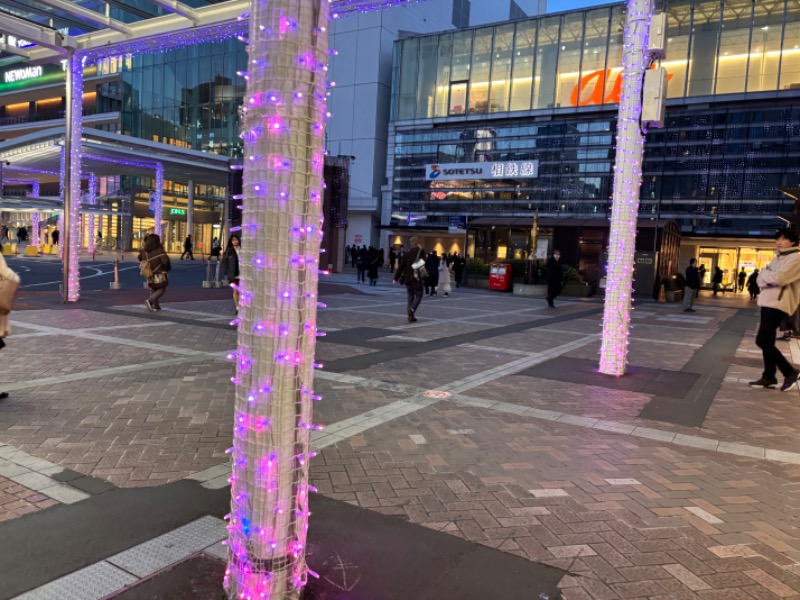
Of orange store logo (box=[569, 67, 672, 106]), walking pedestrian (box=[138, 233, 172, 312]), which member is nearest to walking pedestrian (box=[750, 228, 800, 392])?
walking pedestrian (box=[138, 233, 172, 312])

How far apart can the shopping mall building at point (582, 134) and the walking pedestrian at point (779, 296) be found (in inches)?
773

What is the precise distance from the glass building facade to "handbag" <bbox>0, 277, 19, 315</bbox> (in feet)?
129

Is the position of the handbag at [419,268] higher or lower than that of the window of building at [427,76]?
lower

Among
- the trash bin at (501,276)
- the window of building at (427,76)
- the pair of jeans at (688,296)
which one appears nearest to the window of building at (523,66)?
the window of building at (427,76)

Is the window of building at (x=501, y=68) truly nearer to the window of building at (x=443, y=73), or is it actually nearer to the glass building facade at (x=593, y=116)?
the glass building facade at (x=593, y=116)

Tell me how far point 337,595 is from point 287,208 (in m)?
1.71

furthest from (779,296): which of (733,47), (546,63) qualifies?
(546,63)

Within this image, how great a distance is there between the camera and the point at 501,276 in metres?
25.5

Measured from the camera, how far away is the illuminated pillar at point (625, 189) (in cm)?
745

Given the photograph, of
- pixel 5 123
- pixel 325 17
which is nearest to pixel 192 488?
pixel 325 17

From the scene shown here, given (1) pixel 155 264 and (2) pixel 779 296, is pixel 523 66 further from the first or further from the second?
Result: (2) pixel 779 296

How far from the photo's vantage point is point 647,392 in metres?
6.85

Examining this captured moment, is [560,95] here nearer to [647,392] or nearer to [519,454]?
[647,392]

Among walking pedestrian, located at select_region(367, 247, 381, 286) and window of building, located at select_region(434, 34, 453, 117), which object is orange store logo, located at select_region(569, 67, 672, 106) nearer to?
window of building, located at select_region(434, 34, 453, 117)
